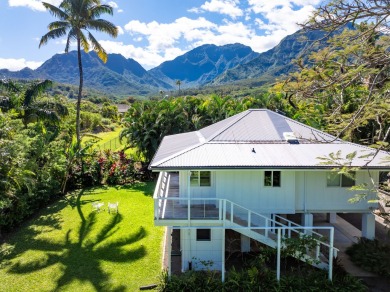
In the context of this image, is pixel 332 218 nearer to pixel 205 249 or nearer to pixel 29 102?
pixel 205 249

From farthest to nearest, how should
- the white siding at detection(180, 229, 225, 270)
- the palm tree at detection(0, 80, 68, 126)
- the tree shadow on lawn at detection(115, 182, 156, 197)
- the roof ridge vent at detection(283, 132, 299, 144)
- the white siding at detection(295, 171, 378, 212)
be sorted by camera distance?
the tree shadow on lawn at detection(115, 182, 156, 197)
the palm tree at detection(0, 80, 68, 126)
the roof ridge vent at detection(283, 132, 299, 144)
the white siding at detection(295, 171, 378, 212)
the white siding at detection(180, 229, 225, 270)

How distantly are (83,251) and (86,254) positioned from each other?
40cm

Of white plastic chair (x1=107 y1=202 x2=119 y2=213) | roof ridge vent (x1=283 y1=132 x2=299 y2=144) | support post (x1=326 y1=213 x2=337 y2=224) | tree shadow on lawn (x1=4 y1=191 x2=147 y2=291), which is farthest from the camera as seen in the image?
white plastic chair (x1=107 y1=202 x2=119 y2=213)

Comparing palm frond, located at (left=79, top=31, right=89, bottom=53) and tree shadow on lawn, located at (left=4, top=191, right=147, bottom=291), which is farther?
palm frond, located at (left=79, top=31, right=89, bottom=53)

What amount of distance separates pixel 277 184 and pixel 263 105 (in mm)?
18289

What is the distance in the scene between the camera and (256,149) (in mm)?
14758

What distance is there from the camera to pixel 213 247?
550 inches

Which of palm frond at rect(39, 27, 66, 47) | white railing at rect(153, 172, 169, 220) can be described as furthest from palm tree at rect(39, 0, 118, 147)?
white railing at rect(153, 172, 169, 220)

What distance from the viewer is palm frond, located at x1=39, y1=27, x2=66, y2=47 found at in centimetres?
2464

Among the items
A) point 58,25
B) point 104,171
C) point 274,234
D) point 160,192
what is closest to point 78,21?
point 58,25

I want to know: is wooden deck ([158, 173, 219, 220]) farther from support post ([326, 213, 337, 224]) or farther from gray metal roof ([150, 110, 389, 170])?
support post ([326, 213, 337, 224])

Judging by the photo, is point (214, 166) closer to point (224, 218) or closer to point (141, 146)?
point (224, 218)

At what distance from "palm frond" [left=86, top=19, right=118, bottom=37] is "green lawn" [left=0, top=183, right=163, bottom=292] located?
1370cm

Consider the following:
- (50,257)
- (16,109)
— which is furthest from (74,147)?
(50,257)
